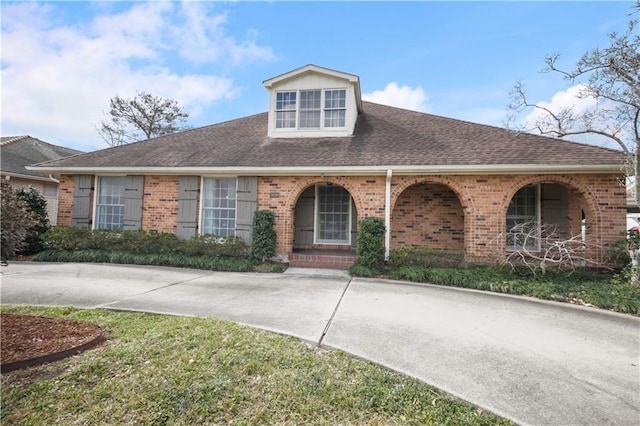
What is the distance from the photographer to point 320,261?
28.6 feet

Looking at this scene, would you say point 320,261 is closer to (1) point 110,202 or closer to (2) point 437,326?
(2) point 437,326

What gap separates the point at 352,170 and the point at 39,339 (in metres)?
6.95

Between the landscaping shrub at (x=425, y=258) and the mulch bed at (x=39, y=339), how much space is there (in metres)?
6.48

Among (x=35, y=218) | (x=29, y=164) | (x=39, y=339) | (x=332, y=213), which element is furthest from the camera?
(x=29, y=164)

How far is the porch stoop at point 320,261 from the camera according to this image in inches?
339

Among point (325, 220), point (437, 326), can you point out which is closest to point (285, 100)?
point (325, 220)

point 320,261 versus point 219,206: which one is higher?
point 219,206

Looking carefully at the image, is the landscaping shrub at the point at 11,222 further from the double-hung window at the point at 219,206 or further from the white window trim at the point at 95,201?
the white window trim at the point at 95,201

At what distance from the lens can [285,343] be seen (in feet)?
11.4

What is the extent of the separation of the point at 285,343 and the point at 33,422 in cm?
213

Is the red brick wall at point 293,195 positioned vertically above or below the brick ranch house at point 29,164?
below

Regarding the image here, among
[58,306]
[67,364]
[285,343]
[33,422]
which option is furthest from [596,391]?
[58,306]

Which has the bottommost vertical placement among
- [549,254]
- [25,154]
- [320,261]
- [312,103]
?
[320,261]

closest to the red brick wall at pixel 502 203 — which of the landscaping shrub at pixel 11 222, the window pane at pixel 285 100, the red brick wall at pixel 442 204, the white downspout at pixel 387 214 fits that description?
the red brick wall at pixel 442 204
